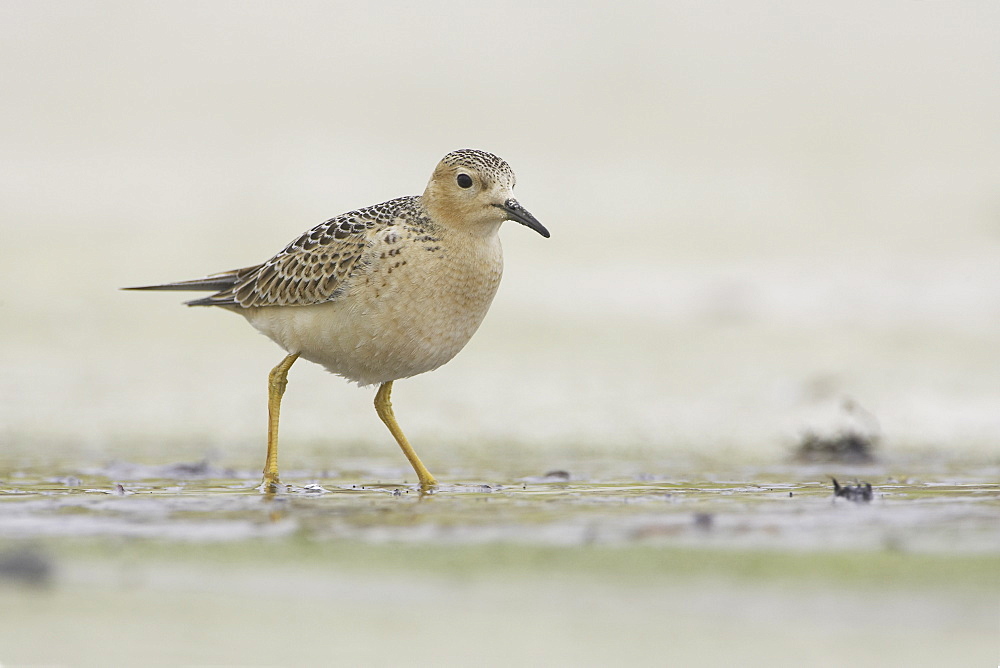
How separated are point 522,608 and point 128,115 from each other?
62.0 feet

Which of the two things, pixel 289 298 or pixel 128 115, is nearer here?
pixel 289 298

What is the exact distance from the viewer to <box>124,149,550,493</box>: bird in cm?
796

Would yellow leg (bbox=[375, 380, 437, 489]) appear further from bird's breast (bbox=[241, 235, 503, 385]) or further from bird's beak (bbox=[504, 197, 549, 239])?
bird's beak (bbox=[504, 197, 549, 239])

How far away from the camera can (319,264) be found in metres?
8.39

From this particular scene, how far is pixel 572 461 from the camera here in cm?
938

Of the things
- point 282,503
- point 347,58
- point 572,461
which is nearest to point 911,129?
point 347,58

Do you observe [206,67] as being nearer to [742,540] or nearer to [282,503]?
[282,503]

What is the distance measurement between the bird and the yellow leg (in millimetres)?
14

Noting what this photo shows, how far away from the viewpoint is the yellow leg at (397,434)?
321 inches

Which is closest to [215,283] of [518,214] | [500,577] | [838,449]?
[518,214]

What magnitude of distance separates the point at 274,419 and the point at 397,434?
0.76 m

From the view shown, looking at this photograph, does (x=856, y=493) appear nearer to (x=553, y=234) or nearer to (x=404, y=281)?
(x=404, y=281)

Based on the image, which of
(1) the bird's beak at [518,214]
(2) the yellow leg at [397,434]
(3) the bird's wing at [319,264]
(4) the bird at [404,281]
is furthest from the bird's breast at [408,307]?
(2) the yellow leg at [397,434]

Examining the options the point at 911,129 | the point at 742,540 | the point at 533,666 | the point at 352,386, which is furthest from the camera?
the point at 911,129
